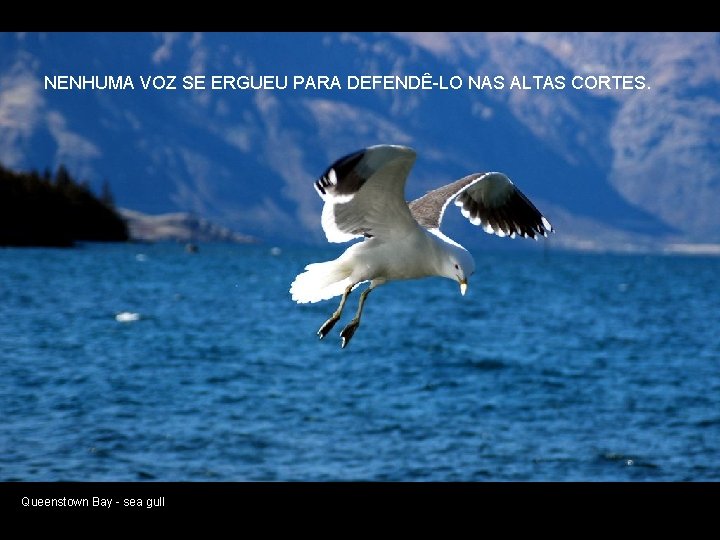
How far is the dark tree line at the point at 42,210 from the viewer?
116 metres

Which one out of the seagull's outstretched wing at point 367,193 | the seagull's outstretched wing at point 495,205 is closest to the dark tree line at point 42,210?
the seagull's outstretched wing at point 495,205

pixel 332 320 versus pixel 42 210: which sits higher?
pixel 42 210

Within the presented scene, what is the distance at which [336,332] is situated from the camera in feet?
167

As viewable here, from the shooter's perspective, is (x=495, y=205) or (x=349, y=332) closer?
(x=349, y=332)

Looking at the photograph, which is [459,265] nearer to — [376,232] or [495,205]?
[376,232]

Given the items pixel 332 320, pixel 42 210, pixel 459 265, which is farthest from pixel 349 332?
pixel 42 210

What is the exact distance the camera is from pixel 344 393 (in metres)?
33.8

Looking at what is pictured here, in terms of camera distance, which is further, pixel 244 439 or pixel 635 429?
pixel 635 429

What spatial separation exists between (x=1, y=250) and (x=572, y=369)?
8336 centimetres

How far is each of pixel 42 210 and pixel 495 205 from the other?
11277cm

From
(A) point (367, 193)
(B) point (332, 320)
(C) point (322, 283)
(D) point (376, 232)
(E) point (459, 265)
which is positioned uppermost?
(A) point (367, 193)
